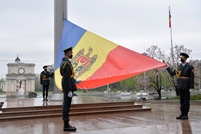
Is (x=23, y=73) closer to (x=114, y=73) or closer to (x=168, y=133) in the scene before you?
(x=114, y=73)

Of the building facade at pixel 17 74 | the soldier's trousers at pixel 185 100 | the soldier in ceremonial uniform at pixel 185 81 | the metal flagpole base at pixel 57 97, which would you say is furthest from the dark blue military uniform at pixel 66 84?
the building facade at pixel 17 74

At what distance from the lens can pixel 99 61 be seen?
834 cm

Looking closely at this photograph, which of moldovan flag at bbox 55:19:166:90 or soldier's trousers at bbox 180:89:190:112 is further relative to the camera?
moldovan flag at bbox 55:19:166:90

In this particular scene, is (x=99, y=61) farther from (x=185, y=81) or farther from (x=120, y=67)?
(x=185, y=81)

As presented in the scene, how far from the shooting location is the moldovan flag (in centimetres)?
755

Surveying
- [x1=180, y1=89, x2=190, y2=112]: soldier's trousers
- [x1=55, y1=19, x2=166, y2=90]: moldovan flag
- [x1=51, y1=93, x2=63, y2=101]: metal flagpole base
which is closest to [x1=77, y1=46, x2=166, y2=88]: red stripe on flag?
[x1=55, y1=19, x2=166, y2=90]: moldovan flag

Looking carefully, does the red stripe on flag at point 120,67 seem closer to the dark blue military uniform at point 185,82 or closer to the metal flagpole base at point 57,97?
the dark blue military uniform at point 185,82

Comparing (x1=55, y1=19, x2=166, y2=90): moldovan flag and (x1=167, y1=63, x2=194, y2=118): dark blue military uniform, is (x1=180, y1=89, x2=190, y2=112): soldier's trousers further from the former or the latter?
(x1=55, y1=19, x2=166, y2=90): moldovan flag

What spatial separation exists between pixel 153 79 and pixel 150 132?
70.0ft

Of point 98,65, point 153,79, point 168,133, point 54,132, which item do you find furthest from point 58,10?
point 153,79

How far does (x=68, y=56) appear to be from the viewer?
5570 mm

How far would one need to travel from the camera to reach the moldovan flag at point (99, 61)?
7.55 metres

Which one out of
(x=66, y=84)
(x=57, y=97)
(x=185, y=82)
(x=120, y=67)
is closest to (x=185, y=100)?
(x=185, y=82)

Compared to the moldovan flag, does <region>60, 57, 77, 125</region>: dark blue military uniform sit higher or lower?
lower
